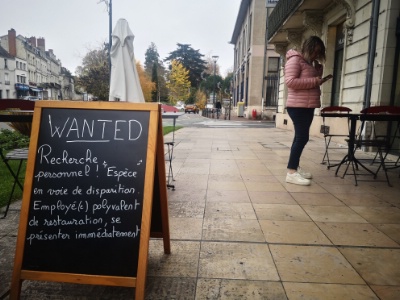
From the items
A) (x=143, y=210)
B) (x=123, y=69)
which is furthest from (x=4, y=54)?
(x=143, y=210)

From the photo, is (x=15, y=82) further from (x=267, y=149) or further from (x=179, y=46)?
(x=267, y=149)

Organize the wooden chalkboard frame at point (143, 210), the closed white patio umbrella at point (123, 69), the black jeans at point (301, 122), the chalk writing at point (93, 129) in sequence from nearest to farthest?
the wooden chalkboard frame at point (143, 210), the chalk writing at point (93, 129), the black jeans at point (301, 122), the closed white patio umbrella at point (123, 69)

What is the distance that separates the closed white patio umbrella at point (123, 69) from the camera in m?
5.51

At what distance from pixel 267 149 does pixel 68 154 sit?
7126mm

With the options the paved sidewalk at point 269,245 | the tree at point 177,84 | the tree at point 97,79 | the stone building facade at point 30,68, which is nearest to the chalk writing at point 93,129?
the paved sidewalk at point 269,245

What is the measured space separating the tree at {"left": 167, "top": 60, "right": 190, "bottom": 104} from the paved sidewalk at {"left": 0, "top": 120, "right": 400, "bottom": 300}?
61.8 m

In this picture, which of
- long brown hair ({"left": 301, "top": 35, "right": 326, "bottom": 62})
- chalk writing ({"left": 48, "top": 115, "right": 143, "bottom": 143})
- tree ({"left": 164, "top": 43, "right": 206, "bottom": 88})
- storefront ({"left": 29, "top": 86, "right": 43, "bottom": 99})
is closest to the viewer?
chalk writing ({"left": 48, "top": 115, "right": 143, "bottom": 143})

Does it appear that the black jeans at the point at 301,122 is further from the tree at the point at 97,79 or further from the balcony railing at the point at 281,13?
the tree at the point at 97,79

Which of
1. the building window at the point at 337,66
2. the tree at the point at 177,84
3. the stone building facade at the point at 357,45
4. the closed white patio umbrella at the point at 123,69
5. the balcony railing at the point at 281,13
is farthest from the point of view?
the tree at the point at 177,84

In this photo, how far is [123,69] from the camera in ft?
18.3

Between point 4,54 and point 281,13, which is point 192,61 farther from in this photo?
point 281,13

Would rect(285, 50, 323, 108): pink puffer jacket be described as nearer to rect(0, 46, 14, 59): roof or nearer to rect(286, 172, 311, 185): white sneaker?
rect(286, 172, 311, 185): white sneaker

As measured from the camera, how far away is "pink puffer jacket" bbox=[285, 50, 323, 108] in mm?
4500

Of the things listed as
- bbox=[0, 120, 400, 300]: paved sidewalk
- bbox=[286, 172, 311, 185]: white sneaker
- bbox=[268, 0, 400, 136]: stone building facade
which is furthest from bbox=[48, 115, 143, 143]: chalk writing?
bbox=[268, 0, 400, 136]: stone building facade
